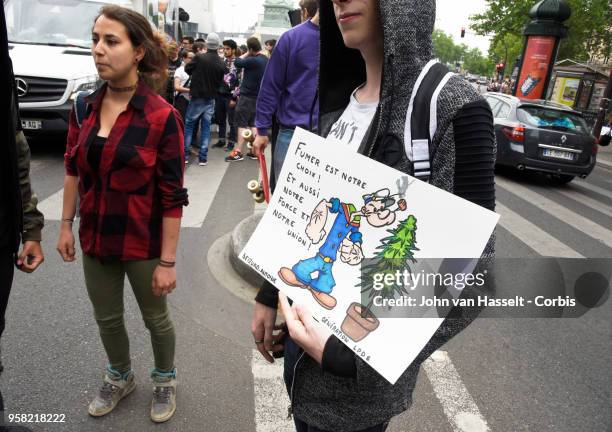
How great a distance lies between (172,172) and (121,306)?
2.50 ft

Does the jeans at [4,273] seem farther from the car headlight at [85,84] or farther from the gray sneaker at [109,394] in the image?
the car headlight at [85,84]

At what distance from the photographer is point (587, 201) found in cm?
859

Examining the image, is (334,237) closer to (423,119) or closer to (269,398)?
(423,119)

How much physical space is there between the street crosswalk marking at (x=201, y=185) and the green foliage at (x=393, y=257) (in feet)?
14.1

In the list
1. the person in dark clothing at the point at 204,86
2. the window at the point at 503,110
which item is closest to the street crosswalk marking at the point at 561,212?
the window at the point at 503,110

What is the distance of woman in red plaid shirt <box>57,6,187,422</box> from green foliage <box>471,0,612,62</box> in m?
Result: 21.7

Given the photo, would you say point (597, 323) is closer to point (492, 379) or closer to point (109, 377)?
point (492, 379)

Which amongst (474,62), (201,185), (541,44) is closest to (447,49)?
(474,62)

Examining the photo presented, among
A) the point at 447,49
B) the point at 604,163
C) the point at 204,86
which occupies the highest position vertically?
the point at 447,49

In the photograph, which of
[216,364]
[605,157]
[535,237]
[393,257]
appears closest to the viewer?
[393,257]

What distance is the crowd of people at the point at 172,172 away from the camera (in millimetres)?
1011

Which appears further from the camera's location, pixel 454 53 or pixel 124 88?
pixel 454 53

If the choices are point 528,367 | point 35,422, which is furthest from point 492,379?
point 35,422

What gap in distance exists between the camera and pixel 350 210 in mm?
1039
